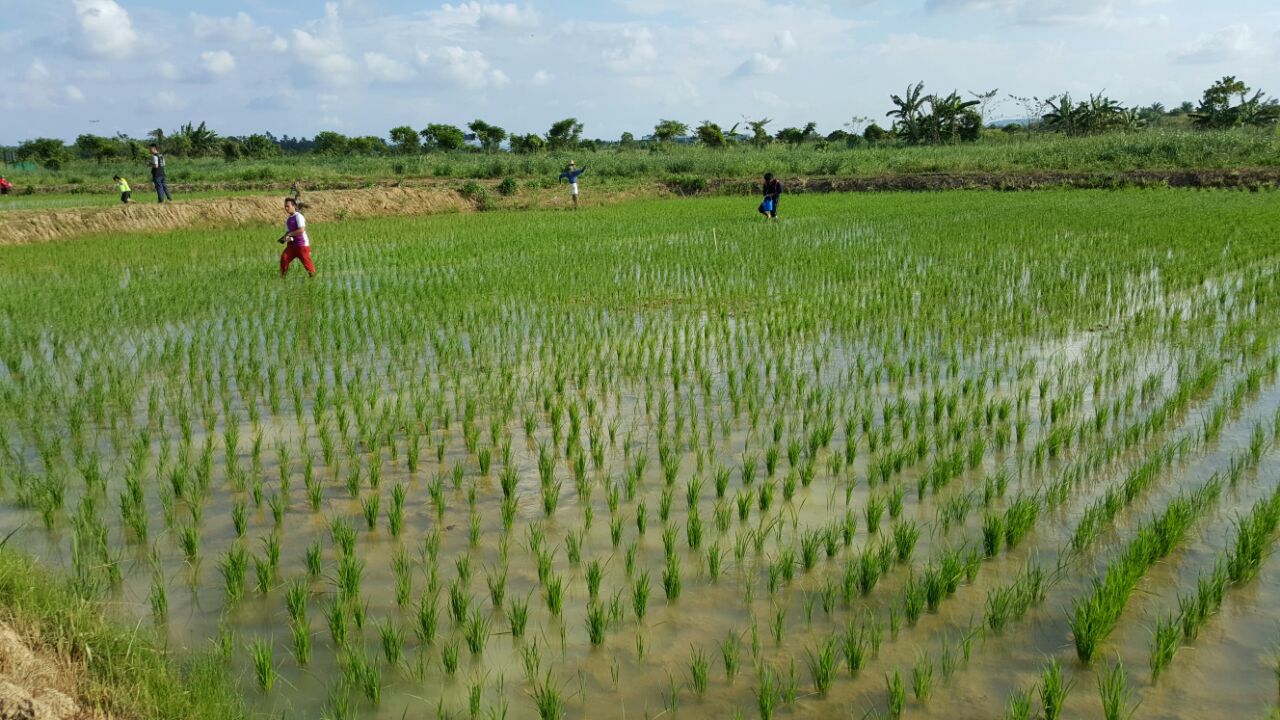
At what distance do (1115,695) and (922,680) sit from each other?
42 centimetres

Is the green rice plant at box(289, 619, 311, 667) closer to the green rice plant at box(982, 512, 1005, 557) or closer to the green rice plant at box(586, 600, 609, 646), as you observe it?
the green rice plant at box(586, 600, 609, 646)

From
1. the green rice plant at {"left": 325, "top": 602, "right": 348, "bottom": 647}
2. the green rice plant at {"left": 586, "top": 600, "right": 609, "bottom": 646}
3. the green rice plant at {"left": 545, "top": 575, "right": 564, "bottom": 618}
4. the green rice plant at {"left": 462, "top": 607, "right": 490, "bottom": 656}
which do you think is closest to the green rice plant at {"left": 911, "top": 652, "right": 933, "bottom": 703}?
the green rice plant at {"left": 586, "top": 600, "right": 609, "bottom": 646}

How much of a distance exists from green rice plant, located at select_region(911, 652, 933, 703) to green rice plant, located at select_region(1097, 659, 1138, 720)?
0.39 metres

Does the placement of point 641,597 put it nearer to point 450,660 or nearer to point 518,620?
point 518,620

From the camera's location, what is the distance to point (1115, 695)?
6.61 ft

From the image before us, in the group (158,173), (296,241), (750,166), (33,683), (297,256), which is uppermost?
(750,166)

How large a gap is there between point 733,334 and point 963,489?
9.91 feet

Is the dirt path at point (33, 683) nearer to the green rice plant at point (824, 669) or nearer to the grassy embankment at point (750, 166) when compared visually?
the green rice plant at point (824, 669)

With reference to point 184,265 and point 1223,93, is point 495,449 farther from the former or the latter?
point 1223,93

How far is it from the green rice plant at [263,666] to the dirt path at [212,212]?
41.4ft

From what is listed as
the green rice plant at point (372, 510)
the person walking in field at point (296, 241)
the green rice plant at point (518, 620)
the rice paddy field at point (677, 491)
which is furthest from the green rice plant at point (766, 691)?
the person walking in field at point (296, 241)

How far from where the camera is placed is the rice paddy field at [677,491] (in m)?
2.33

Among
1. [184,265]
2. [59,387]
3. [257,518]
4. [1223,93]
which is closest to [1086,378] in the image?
[257,518]

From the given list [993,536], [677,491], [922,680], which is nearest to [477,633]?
[922,680]
